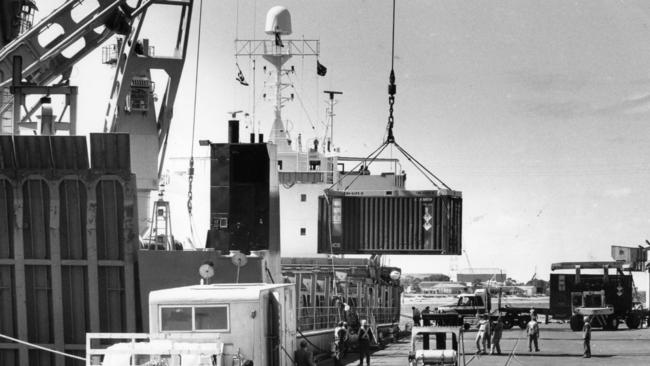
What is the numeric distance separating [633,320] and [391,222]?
21.8 meters

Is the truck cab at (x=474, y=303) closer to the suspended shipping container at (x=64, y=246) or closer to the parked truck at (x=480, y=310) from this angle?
the parked truck at (x=480, y=310)

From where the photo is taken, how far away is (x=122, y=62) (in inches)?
1389

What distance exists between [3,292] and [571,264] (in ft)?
112

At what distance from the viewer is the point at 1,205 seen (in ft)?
76.5

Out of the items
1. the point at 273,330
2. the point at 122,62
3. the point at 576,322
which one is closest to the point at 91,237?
the point at 273,330

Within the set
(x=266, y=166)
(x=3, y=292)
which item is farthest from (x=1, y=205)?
(x=266, y=166)

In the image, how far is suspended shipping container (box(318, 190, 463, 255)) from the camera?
35.2 m

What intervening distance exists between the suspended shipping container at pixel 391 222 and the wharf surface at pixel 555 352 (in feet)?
12.2

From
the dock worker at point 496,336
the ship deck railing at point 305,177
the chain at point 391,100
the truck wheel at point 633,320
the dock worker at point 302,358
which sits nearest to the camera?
the dock worker at point 302,358

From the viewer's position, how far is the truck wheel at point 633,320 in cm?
5203

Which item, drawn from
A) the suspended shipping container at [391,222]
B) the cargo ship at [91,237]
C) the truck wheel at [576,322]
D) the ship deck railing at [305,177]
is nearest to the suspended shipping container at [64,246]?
the cargo ship at [91,237]

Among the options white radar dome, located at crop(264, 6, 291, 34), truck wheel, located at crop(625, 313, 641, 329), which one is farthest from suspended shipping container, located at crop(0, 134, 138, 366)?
truck wheel, located at crop(625, 313, 641, 329)

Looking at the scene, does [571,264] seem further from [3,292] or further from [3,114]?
[3,292]

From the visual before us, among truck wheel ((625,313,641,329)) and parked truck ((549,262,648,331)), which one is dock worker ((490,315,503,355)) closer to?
parked truck ((549,262,648,331))
